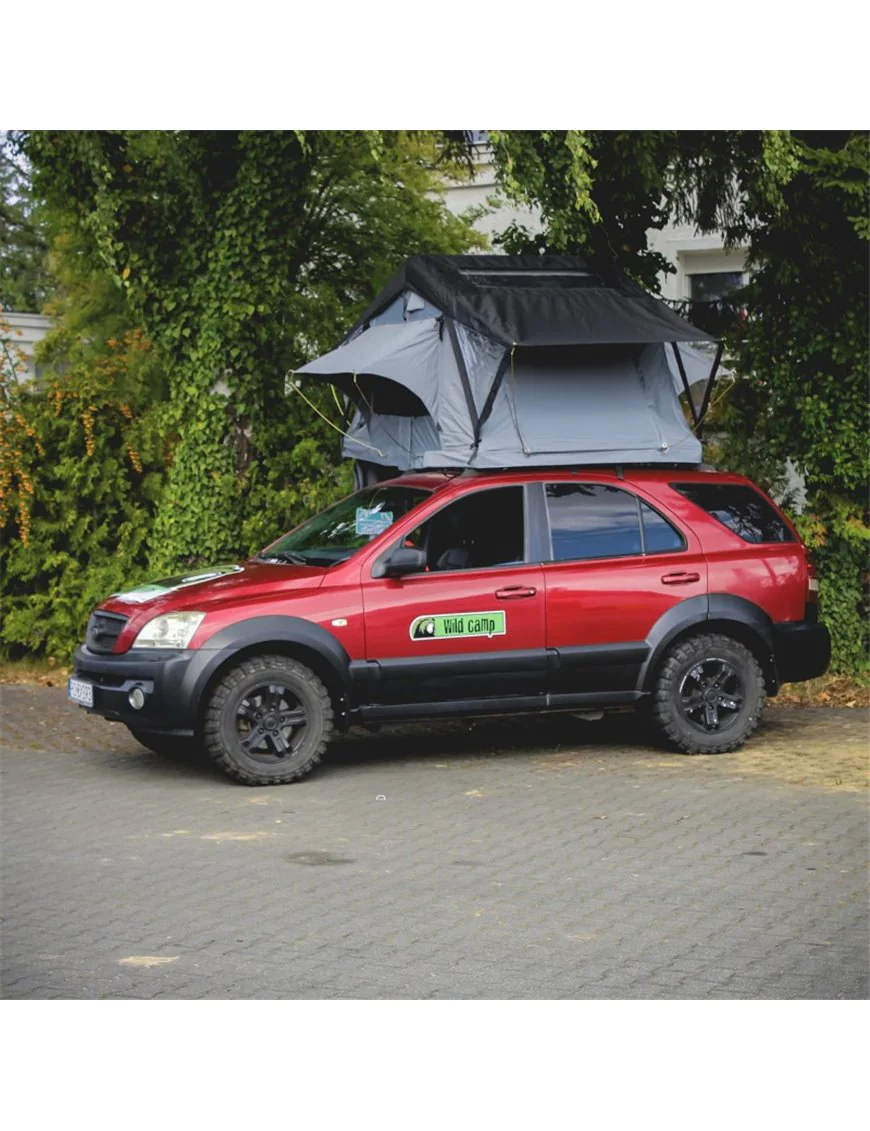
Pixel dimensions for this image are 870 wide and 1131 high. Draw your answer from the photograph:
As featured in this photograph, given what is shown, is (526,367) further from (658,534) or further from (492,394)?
(658,534)

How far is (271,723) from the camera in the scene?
9773 millimetres

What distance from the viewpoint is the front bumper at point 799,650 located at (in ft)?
35.3

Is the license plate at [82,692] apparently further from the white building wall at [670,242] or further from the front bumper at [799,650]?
the white building wall at [670,242]

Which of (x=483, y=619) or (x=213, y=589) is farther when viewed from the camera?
(x=483, y=619)

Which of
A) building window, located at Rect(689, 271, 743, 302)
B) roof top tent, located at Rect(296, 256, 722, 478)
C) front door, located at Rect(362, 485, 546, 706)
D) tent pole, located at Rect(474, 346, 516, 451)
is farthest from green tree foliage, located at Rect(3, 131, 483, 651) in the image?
building window, located at Rect(689, 271, 743, 302)

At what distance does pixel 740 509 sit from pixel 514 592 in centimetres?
181

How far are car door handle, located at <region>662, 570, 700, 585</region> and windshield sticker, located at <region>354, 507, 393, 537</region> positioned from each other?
1.79 m

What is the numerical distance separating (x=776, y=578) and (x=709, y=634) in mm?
617

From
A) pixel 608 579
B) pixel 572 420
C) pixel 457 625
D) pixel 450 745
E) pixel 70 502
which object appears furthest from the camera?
pixel 70 502

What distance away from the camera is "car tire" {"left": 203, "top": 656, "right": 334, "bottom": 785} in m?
9.63

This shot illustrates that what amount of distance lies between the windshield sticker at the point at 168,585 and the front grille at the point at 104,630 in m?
0.15

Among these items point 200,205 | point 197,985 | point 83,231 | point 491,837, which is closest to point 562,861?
point 491,837

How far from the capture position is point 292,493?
46.8 ft

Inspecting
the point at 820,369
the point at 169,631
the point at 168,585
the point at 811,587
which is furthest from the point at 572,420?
the point at 820,369
